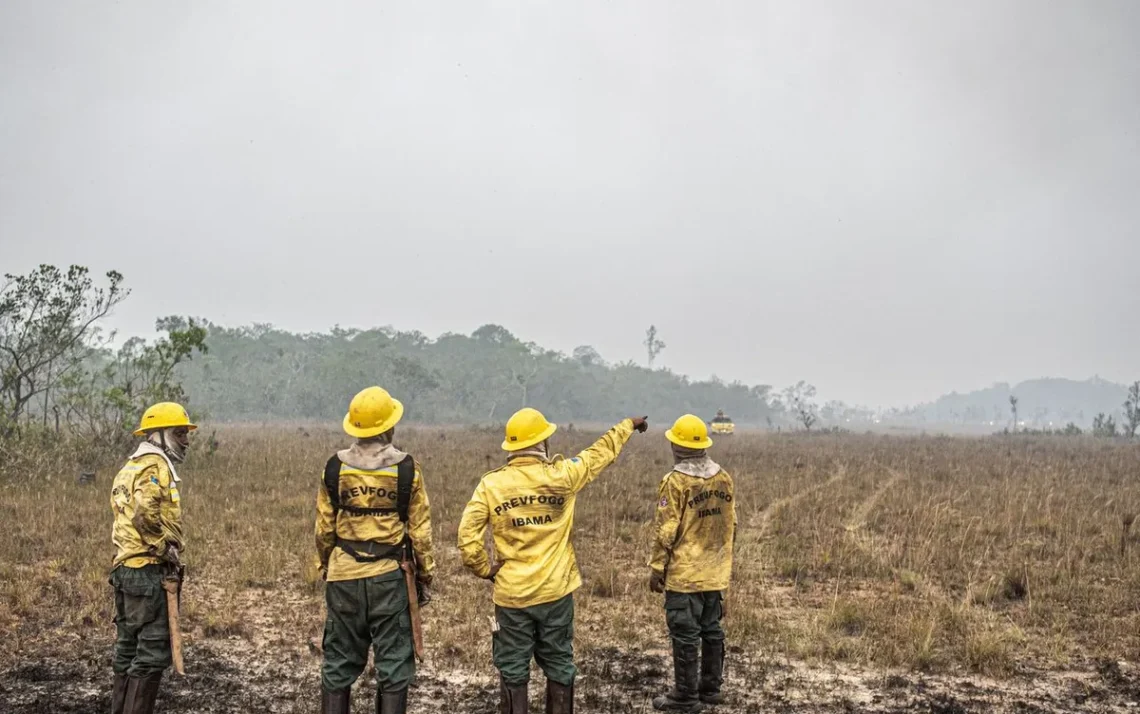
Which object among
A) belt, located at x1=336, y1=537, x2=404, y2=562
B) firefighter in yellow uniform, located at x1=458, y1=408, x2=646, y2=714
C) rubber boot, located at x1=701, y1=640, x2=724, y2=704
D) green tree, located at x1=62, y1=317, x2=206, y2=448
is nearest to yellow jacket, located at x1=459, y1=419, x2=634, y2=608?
firefighter in yellow uniform, located at x1=458, y1=408, x2=646, y2=714

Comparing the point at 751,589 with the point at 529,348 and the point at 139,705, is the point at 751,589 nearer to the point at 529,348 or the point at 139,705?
the point at 139,705

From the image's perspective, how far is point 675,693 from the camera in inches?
202

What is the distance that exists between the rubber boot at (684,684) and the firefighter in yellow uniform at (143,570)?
3089 mm

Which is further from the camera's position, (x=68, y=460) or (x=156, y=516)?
(x=68, y=460)

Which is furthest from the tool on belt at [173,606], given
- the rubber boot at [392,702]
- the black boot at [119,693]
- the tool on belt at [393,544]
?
the rubber boot at [392,702]

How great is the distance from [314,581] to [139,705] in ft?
12.6

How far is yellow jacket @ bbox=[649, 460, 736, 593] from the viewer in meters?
5.09

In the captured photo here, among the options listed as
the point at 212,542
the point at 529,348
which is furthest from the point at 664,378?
the point at 212,542

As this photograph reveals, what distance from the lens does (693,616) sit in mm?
5109

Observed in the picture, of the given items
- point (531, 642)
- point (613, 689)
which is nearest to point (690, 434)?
point (531, 642)

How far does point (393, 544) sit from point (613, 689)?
2338 mm

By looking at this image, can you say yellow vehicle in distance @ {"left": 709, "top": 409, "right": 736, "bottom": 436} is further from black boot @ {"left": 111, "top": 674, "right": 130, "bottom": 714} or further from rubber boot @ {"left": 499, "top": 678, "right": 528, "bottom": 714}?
black boot @ {"left": 111, "top": 674, "right": 130, "bottom": 714}

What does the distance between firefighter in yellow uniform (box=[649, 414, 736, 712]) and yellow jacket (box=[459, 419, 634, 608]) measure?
1135 mm

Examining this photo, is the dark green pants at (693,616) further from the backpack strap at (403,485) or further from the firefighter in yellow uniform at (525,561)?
the backpack strap at (403,485)
